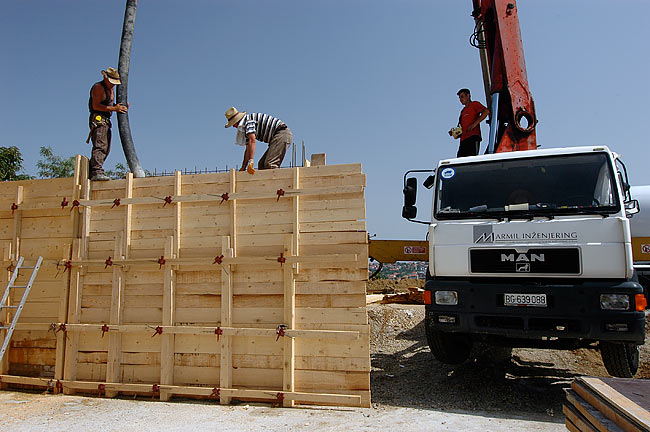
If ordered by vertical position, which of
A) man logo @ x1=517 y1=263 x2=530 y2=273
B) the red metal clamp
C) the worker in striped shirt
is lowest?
the red metal clamp

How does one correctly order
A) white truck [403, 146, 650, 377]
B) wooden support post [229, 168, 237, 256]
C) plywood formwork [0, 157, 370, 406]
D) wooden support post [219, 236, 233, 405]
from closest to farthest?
white truck [403, 146, 650, 377]
plywood formwork [0, 157, 370, 406]
wooden support post [219, 236, 233, 405]
wooden support post [229, 168, 237, 256]

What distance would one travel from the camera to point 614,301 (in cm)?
562

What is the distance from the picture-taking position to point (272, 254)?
22.7 feet

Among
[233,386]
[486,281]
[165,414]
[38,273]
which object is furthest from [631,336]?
[38,273]

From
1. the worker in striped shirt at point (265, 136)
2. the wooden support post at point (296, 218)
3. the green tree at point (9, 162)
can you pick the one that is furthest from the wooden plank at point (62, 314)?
the green tree at point (9, 162)

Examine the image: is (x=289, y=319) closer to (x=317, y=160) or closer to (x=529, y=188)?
(x=317, y=160)

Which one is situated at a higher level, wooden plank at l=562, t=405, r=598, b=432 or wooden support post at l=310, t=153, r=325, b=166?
wooden support post at l=310, t=153, r=325, b=166

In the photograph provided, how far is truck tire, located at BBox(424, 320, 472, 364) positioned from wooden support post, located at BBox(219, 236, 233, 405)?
2.91 meters

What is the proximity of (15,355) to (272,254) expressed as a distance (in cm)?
463

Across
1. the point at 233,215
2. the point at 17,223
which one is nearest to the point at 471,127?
the point at 233,215

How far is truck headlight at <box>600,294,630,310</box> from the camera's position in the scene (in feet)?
18.3

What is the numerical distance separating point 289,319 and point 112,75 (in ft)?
17.5

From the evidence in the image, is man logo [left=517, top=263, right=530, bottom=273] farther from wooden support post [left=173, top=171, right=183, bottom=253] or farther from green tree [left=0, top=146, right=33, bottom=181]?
green tree [left=0, top=146, right=33, bottom=181]

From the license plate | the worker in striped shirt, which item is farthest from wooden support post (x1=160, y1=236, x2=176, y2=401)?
the license plate
